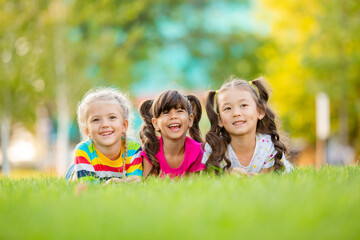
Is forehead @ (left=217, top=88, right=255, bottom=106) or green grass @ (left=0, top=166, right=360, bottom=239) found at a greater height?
forehead @ (left=217, top=88, right=255, bottom=106)

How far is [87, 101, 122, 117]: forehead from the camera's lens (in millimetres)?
5534

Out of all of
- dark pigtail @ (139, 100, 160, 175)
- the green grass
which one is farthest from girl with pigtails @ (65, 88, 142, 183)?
the green grass

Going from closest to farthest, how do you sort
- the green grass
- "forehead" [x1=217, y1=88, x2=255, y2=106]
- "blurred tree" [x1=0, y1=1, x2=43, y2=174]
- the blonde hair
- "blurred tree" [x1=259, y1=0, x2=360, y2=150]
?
the green grass < "forehead" [x1=217, y1=88, x2=255, y2=106] < the blonde hair < "blurred tree" [x1=0, y1=1, x2=43, y2=174] < "blurred tree" [x1=259, y1=0, x2=360, y2=150]

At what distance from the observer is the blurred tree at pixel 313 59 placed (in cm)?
1639

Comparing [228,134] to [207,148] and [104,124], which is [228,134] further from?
[104,124]

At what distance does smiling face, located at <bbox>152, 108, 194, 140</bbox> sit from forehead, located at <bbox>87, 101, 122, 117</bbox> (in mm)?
607

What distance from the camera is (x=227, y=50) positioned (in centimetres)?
2655

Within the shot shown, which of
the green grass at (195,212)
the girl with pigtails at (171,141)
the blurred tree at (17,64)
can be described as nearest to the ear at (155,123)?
the girl with pigtails at (171,141)

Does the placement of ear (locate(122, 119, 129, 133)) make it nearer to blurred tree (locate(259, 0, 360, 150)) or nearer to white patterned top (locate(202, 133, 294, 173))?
white patterned top (locate(202, 133, 294, 173))

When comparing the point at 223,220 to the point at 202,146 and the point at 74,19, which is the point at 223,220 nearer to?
the point at 202,146

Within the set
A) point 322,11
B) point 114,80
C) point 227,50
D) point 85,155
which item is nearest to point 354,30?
point 322,11

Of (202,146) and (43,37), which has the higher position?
(43,37)

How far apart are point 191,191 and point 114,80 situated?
1499 cm

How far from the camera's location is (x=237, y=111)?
17.3 ft
